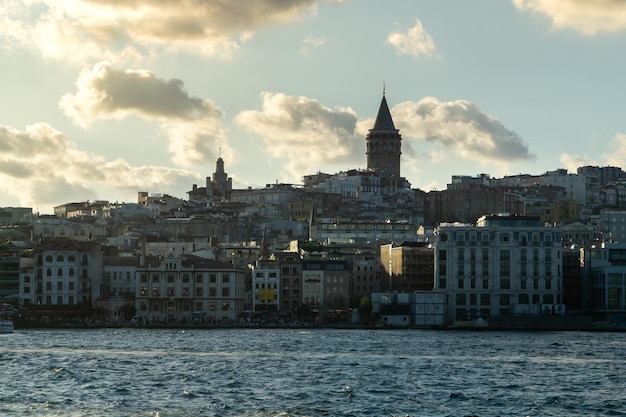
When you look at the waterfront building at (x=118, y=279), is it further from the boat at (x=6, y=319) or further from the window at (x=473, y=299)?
the window at (x=473, y=299)

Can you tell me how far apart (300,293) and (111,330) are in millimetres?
25690

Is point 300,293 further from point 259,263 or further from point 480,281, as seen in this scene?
point 480,281

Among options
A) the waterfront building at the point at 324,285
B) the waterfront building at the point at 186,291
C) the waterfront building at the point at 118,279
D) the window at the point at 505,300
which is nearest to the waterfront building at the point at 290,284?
the waterfront building at the point at 324,285

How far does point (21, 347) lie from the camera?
10094cm

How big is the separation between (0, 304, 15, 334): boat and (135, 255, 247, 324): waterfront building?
1266cm

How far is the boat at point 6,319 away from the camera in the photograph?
401ft

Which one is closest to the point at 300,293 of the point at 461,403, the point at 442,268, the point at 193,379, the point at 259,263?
the point at 259,263

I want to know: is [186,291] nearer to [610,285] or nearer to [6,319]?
[6,319]

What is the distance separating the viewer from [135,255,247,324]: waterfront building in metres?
144

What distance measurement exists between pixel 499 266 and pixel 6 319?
48.3 m

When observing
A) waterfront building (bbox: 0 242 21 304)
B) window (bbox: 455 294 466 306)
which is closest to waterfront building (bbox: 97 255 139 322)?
waterfront building (bbox: 0 242 21 304)

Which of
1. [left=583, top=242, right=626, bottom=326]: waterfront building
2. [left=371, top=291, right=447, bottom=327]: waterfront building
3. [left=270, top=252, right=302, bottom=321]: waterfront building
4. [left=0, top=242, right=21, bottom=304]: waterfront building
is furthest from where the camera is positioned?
[left=270, top=252, right=302, bottom=321]: waterfront building

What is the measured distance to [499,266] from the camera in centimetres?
14575

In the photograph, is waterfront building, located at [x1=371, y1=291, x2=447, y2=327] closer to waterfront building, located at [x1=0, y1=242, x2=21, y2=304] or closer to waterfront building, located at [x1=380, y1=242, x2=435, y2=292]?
waterfront building, located at [x1=380, y1=242, x2=435, y2=292]
